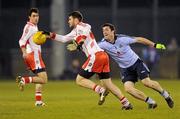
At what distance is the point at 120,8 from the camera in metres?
Answer: 44.3

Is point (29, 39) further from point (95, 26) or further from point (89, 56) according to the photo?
point (95, 26)

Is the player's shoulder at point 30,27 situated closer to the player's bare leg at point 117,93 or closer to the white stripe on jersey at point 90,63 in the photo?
the white stripe on jersey at point 90,63

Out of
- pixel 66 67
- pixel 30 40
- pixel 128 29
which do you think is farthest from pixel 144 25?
pixel 30 40

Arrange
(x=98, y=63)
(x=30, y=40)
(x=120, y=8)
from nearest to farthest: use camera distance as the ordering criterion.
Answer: (x=98, y=63), (x=30, y=40), (x=120, y=8)

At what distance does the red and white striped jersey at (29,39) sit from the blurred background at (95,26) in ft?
69.7

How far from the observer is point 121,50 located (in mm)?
18422

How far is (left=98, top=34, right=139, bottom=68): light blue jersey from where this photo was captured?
18391 millimetres

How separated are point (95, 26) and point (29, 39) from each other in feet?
77.6

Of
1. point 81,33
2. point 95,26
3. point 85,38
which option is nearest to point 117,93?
point 85,38

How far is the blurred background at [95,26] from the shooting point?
139ft

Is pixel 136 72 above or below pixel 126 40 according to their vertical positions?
below

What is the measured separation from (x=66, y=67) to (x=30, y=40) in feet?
73.6

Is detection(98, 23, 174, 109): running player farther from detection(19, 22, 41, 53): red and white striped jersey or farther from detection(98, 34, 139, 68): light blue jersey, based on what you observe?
detection(19, 22, 41, 53): red and white striped jersey

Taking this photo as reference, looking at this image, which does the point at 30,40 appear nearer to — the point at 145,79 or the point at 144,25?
the point at 145,79
